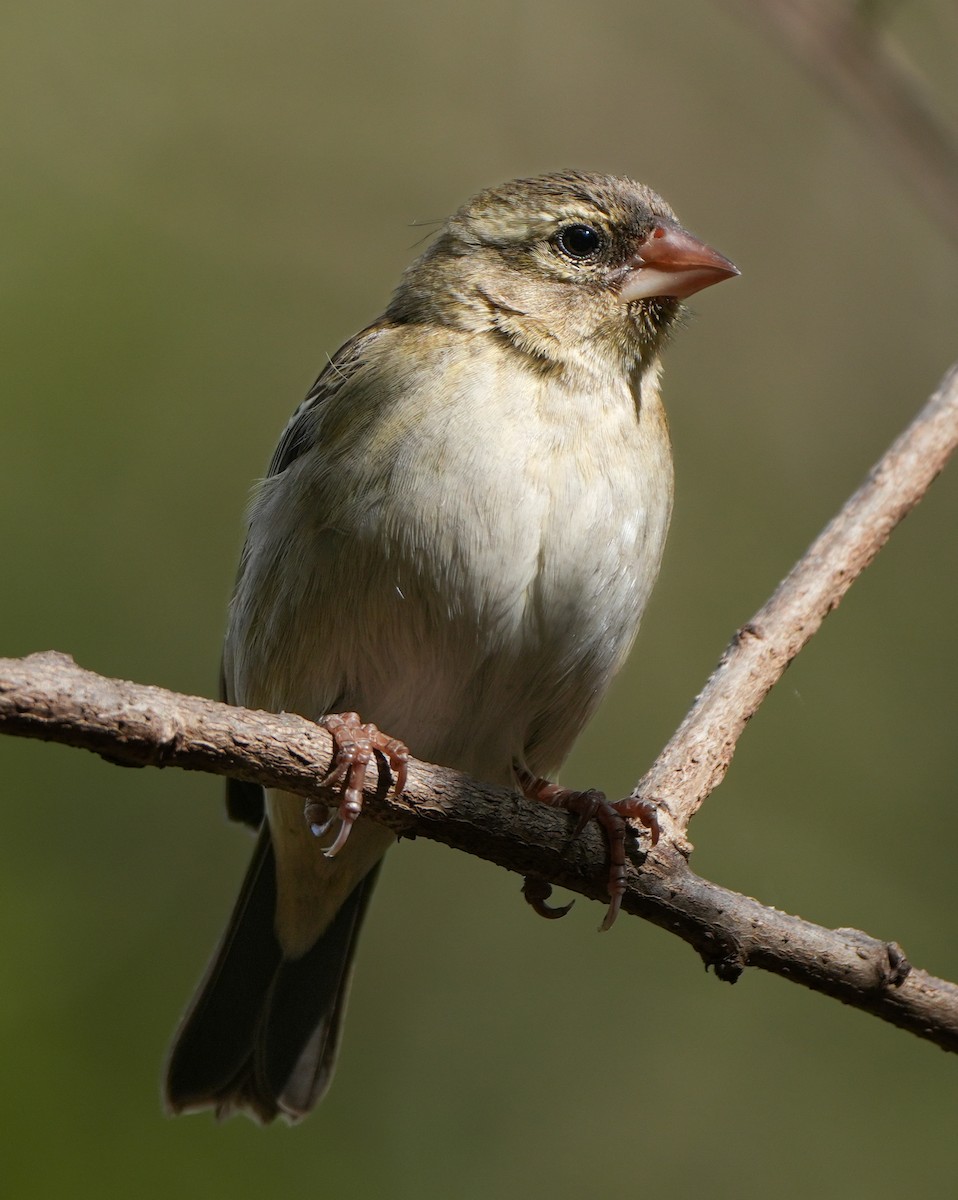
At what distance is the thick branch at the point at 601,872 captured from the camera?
7.90 feet

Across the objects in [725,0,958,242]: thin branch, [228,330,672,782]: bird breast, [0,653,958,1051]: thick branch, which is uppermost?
[725,0,958,242]: thin branch

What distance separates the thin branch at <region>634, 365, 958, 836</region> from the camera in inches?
119

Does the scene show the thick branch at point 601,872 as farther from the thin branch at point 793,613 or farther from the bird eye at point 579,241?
the bird eye at point 579,241

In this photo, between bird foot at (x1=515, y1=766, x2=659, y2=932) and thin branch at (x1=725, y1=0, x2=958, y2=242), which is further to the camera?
thin branch at (x1=725, y1=0, x2=958, y2=242)

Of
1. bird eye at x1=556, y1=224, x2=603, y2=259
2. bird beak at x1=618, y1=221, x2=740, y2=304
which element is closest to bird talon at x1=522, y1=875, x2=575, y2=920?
bird beak at x1=618, y1=221, x2=740, y2=304

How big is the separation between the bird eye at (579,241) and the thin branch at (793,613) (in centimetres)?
107

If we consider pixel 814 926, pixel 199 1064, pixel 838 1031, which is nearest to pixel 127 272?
pixel 199 1064

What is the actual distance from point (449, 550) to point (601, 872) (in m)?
0.95

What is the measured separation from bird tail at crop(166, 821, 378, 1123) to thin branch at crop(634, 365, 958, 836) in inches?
60.5

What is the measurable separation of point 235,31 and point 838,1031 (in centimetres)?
611

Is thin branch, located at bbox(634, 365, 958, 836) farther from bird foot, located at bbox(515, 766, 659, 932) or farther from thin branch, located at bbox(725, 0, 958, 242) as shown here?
thin branch, located at bbox(725, 0, 958, 242)

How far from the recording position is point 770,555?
6.71 meters

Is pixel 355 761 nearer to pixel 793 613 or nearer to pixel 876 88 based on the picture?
pixel 793 613

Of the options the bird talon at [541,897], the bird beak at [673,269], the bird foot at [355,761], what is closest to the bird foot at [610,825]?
the bird talon at [541,897]
